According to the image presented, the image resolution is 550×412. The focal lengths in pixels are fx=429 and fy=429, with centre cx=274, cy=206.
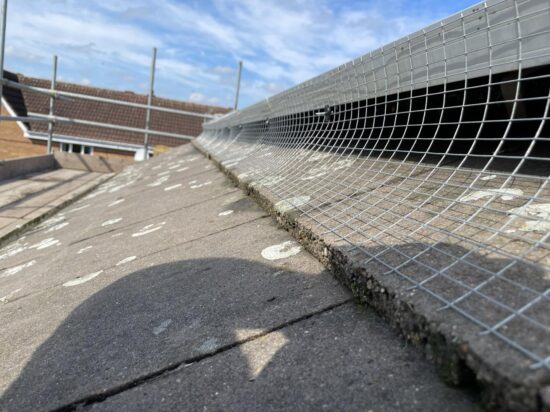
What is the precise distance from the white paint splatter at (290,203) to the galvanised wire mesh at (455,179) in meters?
0.02

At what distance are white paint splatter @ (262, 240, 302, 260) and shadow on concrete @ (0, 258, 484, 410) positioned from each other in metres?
0.09

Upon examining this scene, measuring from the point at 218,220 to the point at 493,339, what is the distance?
190 centimetres

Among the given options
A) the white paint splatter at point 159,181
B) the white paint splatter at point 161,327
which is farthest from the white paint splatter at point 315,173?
the white paint splatter at point 159,181

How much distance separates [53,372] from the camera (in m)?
1.34

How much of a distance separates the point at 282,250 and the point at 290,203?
44 centimetres

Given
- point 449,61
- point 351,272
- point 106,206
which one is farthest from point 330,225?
point 106,206

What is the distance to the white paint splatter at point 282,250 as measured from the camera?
1.77 meters

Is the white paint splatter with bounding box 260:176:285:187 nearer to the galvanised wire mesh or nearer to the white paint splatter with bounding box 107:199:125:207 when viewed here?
the galvanised wire mesh

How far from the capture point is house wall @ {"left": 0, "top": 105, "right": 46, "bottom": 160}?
23.0 meters

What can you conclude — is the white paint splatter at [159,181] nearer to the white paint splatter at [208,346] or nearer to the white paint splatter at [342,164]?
the white paint splatter at [342,164]

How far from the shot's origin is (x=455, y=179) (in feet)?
5.97

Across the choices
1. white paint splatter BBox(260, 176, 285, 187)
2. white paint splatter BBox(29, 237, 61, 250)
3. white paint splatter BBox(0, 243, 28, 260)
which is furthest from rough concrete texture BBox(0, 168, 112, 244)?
white paint splatter BBox(260, 176, 285, 187)

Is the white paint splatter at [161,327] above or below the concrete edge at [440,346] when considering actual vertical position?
below

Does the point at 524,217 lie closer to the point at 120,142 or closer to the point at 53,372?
the point at 53,372
